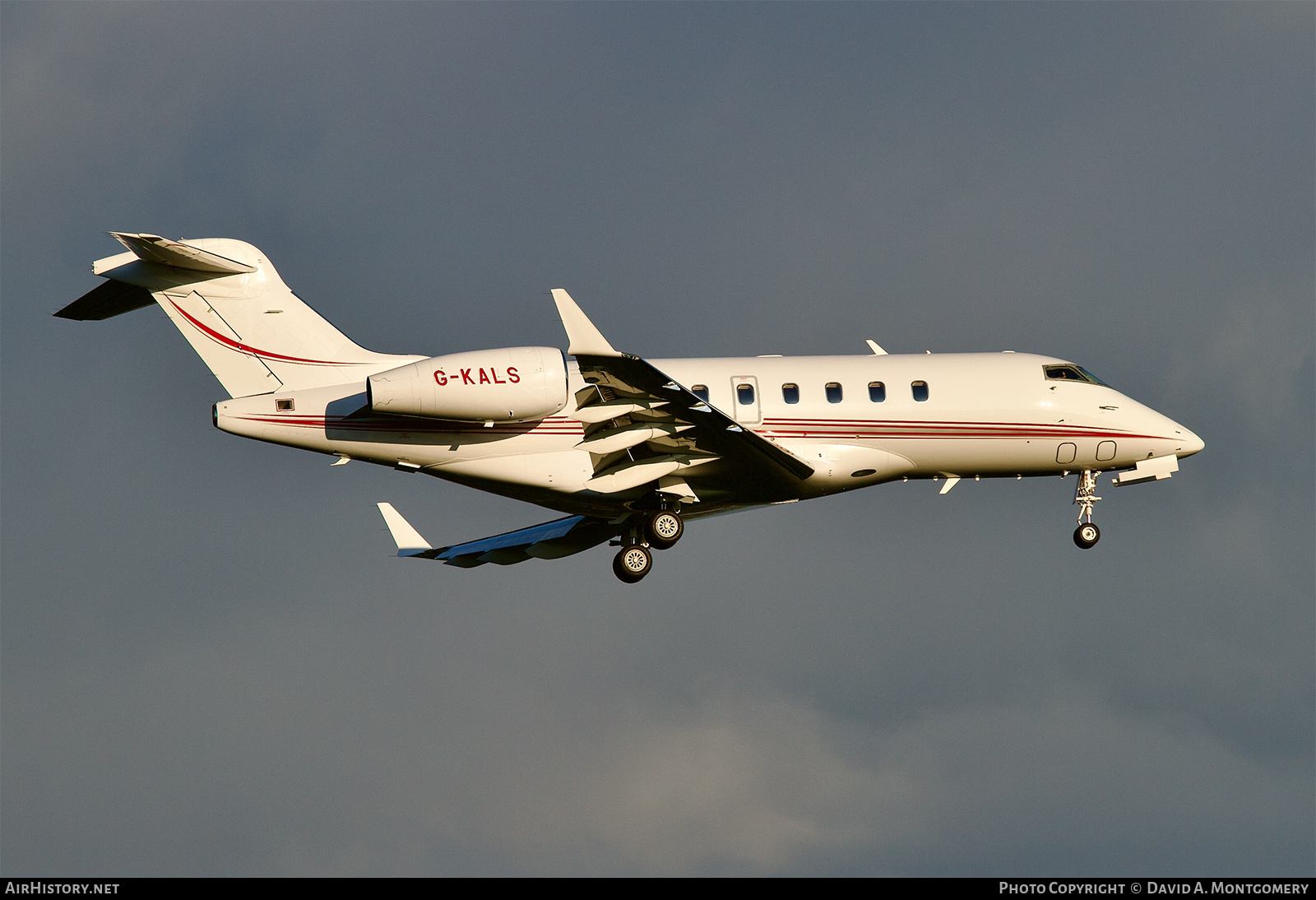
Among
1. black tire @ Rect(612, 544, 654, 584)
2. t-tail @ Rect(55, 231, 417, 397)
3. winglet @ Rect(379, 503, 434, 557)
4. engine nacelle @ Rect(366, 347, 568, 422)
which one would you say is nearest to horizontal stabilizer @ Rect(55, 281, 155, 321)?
t-tail @ Rect(55, 231, 417, 397)

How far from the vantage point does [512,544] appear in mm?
27609

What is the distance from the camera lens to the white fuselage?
22875 millimetres

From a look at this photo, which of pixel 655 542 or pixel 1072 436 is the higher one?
pixel 1072 436

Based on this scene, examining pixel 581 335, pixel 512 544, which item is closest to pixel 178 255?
pixel 581 335

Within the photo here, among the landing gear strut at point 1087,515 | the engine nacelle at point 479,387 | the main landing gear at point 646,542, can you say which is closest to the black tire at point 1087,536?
the landing gear strut at point 1087,515

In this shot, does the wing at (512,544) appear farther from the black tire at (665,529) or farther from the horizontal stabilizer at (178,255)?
the horizontal stabilizer at (178,255)

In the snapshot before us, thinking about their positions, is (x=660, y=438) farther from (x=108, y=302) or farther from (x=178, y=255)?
(x=108, y=302)

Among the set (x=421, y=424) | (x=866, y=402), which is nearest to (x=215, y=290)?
(x=421, y=424)

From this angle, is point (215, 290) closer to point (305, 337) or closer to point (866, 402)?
point (305, 337)

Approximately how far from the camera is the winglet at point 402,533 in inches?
1075

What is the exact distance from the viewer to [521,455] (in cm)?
2347

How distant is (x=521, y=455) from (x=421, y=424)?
1760 millimetres

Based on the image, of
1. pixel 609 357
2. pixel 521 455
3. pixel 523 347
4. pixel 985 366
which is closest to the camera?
pixel 609 357
